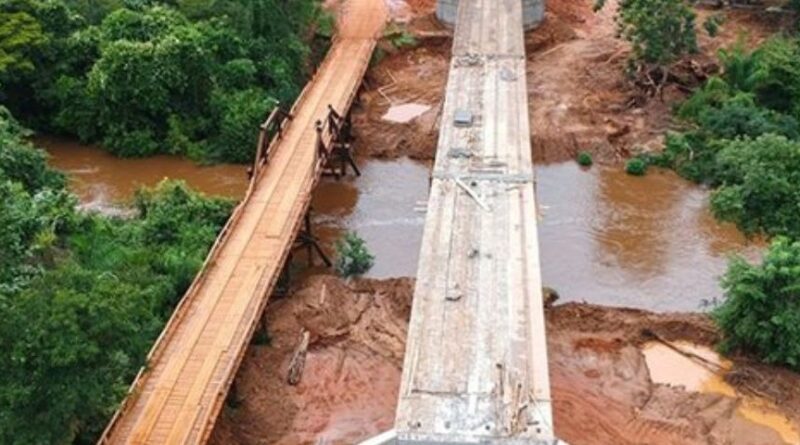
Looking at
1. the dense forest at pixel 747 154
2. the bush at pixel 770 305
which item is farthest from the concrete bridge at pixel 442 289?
the dense forest at pixel 747 154

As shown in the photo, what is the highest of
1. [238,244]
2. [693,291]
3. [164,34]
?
[164,34]

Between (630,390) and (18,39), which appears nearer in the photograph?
(630,390)

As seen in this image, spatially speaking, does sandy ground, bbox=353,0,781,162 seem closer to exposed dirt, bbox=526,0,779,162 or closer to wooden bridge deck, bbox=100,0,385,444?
exposed dirt, bbox=526,0,779,162

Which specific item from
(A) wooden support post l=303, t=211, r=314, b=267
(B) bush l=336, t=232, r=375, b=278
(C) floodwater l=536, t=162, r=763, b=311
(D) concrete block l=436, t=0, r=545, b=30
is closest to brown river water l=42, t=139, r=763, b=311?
(C) floodwater l=536, t=162, r=763, b=311

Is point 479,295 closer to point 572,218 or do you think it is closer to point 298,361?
point 298,361

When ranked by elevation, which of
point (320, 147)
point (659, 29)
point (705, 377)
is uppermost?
point (659, 29)

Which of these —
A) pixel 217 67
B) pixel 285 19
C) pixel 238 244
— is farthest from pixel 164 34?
pixel 238 244

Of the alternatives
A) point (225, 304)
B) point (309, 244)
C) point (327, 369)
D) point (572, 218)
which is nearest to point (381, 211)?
point (309, 244)

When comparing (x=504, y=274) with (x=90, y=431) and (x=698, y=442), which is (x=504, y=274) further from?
(x=90, y=431)
